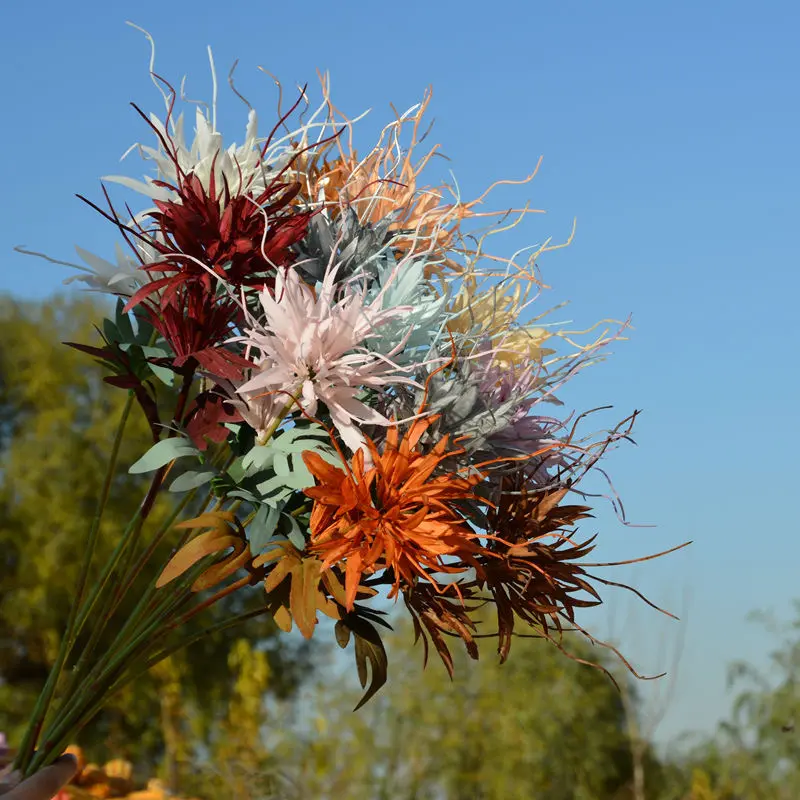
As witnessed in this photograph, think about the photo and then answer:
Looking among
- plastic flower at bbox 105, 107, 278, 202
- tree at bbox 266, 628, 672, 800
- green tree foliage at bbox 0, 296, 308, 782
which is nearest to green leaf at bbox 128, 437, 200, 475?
plastic flower at bbox 105, 107, 278, 202

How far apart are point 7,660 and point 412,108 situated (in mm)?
10843

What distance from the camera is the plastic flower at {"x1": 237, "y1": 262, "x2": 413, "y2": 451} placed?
1424mm

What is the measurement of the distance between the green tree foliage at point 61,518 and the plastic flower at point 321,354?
8.87m

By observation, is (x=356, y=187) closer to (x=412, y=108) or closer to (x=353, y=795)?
(x=412, y=108)

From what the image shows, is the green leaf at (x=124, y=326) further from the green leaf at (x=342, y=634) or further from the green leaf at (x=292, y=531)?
the green leaf at (x=342, y=634)

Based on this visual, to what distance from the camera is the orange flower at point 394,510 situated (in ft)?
4.46

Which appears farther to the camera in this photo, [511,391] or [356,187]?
[356,187]

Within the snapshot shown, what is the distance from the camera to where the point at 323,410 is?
4.99 ft

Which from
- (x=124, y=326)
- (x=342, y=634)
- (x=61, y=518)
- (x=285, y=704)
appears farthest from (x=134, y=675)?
(x=61, y=518)

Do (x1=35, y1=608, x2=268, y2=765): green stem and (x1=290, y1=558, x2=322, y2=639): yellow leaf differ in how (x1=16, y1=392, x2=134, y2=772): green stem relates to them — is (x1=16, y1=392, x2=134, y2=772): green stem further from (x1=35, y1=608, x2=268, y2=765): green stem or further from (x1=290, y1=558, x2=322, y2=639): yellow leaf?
(x1=290, y1=558, x2=322, y2=639): yellow leaf

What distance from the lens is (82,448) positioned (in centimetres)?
1105

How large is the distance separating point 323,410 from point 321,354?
0.12 meters

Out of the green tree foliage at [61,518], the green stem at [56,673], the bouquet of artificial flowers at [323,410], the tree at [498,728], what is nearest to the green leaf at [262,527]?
the bouquet of artificial flowers at [323,410]

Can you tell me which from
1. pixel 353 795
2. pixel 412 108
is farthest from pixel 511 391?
pixel 353 795
